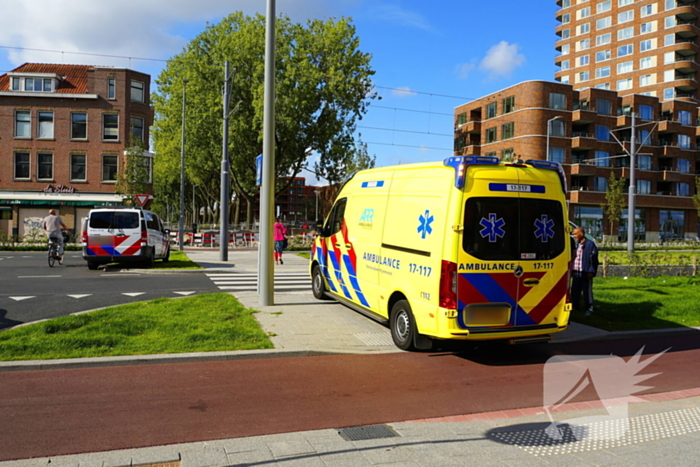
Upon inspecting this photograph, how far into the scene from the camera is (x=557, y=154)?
186ft

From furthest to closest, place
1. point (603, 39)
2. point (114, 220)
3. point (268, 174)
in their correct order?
point (603, 39)
point (114, 220)
point (268, 174)

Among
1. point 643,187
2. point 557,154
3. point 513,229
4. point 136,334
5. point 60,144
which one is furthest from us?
point 643,187

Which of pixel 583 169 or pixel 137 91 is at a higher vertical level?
pixel 137 91

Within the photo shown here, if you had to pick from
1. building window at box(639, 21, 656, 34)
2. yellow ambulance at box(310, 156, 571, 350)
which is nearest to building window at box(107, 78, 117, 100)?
yellow ambulance at box(310, 156, 571, 350)

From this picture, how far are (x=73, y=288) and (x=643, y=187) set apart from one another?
60330 mm

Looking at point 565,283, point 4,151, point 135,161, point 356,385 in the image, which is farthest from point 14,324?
point 4,151

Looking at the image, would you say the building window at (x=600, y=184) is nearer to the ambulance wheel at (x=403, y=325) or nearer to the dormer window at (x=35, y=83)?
the dormer window at (x=35, y=83)

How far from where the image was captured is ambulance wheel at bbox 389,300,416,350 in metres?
7.60

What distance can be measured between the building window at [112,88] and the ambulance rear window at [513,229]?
127 feet

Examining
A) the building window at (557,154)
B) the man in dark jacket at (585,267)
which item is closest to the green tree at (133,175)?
the man in dark jacket at (585,267)

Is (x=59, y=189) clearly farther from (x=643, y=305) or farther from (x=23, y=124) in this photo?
(x=643, y=305)

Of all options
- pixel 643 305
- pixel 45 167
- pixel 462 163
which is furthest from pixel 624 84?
pixel 462 163

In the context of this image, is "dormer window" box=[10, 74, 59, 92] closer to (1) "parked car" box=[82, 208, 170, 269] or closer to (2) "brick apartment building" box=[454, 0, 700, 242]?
(1) "parked car" box=[82, 208, 170, 269]

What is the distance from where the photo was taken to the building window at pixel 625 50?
69.3 metres
